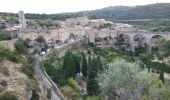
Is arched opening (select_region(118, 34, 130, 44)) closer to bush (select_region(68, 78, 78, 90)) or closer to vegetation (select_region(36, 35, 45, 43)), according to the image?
vegetation (select_region(36, 35, 45, 43))

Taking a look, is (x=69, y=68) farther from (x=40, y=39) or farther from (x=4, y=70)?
(x=40, y=39)

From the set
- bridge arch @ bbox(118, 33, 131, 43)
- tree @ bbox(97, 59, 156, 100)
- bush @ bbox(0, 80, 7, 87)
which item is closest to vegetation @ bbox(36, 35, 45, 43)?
bridge arch @ bbox(118, 33, 131, 43)

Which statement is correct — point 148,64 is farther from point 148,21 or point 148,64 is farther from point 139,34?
point 148,21

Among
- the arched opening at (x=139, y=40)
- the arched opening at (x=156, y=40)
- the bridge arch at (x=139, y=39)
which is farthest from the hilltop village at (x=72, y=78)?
the bridge arch at (x=139, y=39)

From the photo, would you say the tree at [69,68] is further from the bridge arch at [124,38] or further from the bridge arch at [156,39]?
the bridge arch at [124,38]

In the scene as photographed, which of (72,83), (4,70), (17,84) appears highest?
(4,70)

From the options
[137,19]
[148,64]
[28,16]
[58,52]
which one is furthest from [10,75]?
[137,19]

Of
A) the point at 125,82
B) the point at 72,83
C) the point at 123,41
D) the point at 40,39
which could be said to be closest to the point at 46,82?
the point at 72,83
